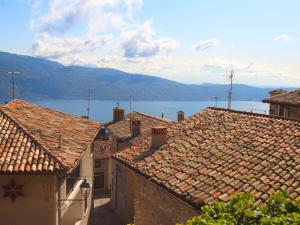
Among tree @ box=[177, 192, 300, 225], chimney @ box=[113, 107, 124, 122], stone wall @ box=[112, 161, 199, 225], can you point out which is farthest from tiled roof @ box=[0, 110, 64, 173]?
chimney @ box=[113, 107, 124, 122]

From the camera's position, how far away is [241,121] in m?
15.5

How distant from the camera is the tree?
5.57m

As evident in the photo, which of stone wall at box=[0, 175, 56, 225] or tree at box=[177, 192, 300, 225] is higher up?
tree at box=[177, 192, 300, 225]

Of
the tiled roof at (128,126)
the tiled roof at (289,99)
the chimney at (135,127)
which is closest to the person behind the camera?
the tiled roof at (289,99)

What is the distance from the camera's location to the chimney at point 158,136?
15898mm

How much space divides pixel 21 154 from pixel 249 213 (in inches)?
376

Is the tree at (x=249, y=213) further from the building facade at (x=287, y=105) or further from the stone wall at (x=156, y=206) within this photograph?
the building facade at (x=287, y=105)

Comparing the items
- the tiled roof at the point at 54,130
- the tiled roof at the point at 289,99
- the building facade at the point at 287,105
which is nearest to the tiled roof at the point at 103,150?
the tiled roof at the point at 54,130

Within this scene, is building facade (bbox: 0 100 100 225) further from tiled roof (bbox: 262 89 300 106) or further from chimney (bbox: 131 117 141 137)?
tiled roof (bbox: 262 89 300 106)

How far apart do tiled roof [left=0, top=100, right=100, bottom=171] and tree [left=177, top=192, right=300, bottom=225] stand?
7.50 metres

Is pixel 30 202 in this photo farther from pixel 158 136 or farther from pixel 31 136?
pixel 158 136

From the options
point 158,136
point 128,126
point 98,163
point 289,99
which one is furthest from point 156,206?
point 98,163

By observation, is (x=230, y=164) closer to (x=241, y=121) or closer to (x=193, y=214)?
(x=193, y=214)

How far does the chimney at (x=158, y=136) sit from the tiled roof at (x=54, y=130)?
3109mm
